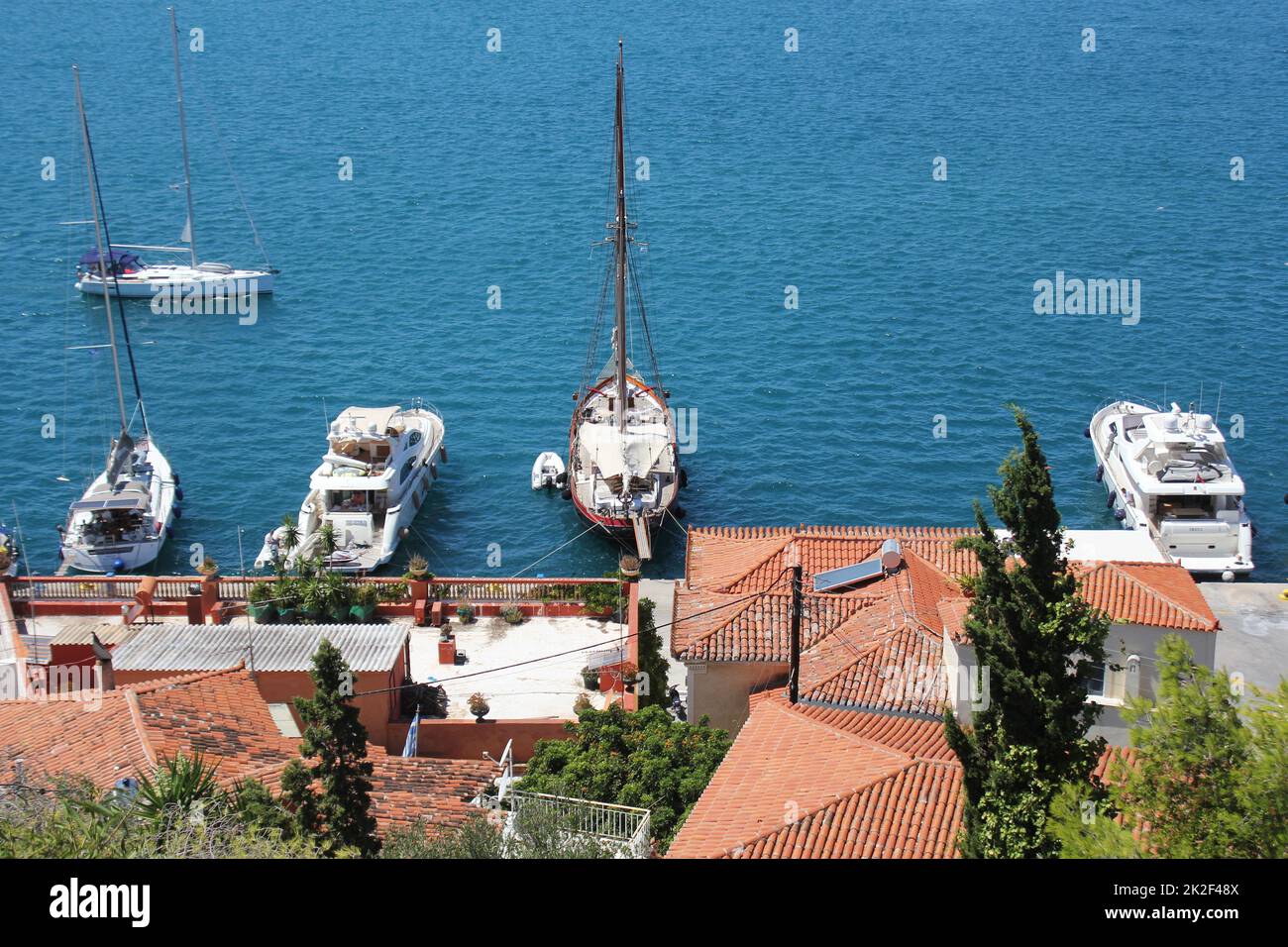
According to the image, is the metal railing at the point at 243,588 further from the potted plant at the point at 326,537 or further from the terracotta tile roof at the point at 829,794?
the terracotta tile roof at the point at 829,794

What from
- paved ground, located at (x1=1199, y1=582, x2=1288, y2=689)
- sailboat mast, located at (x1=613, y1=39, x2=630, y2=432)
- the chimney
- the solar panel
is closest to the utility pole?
the solar panel

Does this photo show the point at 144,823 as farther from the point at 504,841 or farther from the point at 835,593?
the point at 835,593

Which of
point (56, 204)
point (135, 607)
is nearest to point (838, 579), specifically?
point (135, 607)

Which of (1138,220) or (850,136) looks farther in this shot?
(850,136)

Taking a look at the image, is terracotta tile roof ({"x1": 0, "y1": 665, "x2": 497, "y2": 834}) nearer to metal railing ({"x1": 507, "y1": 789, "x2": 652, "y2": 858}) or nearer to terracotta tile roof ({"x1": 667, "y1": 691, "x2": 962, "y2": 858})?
metal railing ({"x1": 507, "y1": 789, "x2": 652, "y2": 858})

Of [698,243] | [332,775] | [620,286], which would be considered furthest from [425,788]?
[698,243]

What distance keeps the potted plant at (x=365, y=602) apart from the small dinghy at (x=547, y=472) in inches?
637

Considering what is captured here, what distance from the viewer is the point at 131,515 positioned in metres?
48.3

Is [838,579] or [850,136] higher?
[850,136]

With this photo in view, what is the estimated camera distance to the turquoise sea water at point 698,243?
54.9m

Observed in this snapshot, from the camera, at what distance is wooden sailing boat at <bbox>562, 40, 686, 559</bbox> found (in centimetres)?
4812

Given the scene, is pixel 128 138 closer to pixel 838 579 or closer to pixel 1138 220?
pixel 1138 220

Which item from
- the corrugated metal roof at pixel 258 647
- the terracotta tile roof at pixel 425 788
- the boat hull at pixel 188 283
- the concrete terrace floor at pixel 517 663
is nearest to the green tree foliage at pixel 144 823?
the terracotta tile roof at pixel 425 788
